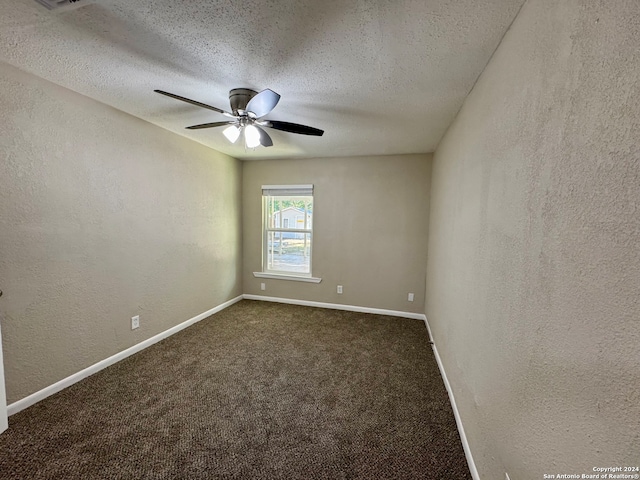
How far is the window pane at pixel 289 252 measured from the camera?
4.17 m

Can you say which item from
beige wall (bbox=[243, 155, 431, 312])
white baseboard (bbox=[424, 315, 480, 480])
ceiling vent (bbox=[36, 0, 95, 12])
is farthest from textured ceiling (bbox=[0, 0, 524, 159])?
white baseboard (bbox=[424, 315, 480, 480])

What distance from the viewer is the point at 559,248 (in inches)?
30.4

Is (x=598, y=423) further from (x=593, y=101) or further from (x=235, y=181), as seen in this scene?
(x=235, y=181)

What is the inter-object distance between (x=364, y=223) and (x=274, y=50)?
2675 mm

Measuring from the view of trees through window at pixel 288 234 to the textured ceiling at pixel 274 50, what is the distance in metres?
1.99

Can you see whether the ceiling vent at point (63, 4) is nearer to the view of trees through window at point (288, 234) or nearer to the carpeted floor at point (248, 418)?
the carpeted floor at point (248, 418)

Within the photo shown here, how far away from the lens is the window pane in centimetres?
417

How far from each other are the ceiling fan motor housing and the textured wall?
1.31 metres

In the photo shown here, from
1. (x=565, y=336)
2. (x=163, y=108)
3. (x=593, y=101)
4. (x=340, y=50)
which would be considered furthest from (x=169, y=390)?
(x=593, y=101)

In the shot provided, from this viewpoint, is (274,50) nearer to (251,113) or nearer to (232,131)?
(251,113)

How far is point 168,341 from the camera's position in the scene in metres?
2.87

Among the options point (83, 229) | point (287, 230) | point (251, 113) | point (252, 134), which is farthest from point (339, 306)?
point (83, 229)

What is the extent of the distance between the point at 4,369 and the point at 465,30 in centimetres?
338

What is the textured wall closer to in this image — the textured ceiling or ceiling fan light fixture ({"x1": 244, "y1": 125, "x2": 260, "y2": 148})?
the textured ceiling
